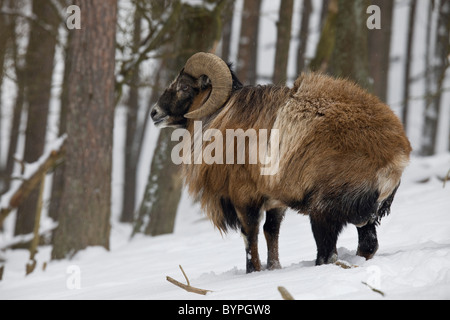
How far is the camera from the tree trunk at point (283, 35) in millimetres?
12289

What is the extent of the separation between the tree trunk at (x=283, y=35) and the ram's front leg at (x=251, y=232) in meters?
6.05

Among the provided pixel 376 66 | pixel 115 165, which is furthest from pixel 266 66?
pixel 376 66

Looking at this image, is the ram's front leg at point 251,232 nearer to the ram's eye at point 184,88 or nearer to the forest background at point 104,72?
the ram's eye at point 184,88

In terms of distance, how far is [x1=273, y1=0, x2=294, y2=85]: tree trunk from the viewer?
12.3 meters

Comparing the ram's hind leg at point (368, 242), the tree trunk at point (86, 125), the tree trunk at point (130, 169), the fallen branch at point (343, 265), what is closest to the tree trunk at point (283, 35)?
the tree trunk at point (86, 125)

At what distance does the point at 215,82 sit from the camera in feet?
22.7

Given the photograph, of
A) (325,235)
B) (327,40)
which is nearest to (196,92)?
(325,235)

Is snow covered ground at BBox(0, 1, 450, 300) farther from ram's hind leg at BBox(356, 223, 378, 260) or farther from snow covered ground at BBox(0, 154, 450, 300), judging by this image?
ram's hind leg at BBox(356, 223, 378, 260)

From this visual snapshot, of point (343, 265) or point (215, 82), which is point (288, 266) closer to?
point (343, 265)

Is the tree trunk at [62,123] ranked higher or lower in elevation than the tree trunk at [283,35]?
lower

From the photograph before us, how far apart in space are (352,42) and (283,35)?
1.83 m

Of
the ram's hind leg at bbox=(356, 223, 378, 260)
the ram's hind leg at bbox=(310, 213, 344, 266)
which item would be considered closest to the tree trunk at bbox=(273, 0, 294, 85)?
the ram's hind leg at bbox=(356, 223, 378, 260)

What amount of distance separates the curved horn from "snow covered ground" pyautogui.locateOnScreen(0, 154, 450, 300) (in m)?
1.81

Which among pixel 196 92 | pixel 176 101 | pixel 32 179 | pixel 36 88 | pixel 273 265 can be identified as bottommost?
pixel 32 179
